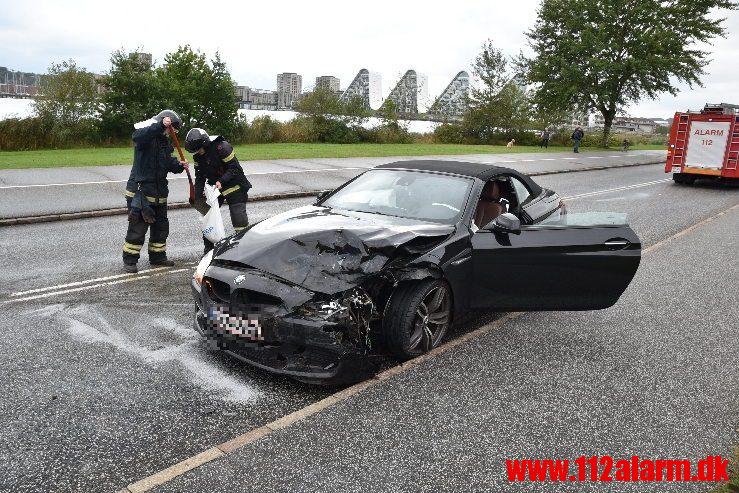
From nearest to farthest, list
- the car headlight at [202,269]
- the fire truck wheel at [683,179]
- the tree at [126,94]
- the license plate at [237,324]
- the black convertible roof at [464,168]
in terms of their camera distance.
A: the license plate at [237,324] < the car headlight at [202,269] < the black convertible roof at [464,168] < the fire truck wheel at [683,179] < the tree at [126,94]

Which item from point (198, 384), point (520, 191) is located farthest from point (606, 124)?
point (198, 384)

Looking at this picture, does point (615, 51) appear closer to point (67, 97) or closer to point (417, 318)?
point (67, 97)

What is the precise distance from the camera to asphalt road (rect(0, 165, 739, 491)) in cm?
314

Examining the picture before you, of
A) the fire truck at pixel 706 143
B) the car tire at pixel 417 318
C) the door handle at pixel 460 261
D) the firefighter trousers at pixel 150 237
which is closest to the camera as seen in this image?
the car tire at pixel 417 318

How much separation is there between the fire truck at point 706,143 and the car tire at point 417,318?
1840 centimetres

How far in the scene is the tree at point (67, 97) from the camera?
24.0 meters

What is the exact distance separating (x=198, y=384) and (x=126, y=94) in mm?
27407

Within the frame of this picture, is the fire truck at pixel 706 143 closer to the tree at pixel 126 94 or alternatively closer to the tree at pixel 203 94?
the tree at pixel 203 94

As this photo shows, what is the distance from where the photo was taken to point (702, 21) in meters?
38.9

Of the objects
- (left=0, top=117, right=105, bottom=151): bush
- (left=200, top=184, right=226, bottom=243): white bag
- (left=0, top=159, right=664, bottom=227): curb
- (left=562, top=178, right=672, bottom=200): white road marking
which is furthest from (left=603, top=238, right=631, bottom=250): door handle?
(left=0, top=117, right=105, bottom=151): bush

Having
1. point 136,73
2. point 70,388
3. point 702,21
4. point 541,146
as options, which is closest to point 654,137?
point 702,21

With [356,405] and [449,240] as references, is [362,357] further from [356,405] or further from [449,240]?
[449,240]

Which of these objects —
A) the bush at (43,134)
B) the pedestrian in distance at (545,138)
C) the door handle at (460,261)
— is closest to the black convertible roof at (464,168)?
the door handle at (460,261)

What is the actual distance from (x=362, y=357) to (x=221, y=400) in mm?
946
